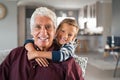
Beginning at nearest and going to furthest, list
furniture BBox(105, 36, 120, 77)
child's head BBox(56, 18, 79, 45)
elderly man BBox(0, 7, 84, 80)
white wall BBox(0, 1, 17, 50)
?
elderly man BBox(0, 7, 84, 80), child's head BBox(56, 18, 79, 45), white wall BBox(0, 1, 17, 50), furniture BBox(105, 36, 120, 77)

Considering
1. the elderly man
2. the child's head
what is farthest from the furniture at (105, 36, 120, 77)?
the elderly man

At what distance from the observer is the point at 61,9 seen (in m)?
13.0

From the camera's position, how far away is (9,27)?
265 inches

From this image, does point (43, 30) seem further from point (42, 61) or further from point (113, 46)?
point (113, 46)

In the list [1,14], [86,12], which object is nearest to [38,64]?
[1,14]

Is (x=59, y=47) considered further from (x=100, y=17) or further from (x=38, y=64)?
(x=100, y=17)

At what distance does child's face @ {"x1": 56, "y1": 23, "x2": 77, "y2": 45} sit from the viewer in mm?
1455

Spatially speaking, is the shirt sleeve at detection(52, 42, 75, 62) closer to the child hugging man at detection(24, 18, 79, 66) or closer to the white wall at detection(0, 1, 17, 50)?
the child hugging man at detection(24, 18, 79, 66)

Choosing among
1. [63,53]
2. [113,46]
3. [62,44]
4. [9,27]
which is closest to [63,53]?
[63,53]

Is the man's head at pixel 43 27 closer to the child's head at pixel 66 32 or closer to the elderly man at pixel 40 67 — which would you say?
the elderly man at pixel 40 67

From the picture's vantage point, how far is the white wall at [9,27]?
21.9ft

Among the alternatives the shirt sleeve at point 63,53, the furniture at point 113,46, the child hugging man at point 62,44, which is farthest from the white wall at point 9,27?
the shirt sleeve at point 63,53

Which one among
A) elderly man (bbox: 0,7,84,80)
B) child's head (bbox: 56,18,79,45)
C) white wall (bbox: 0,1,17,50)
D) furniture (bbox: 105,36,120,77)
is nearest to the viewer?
elderly man (bbox: 0,7,84,80)

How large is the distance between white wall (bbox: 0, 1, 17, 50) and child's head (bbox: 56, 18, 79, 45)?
17.8 feet
